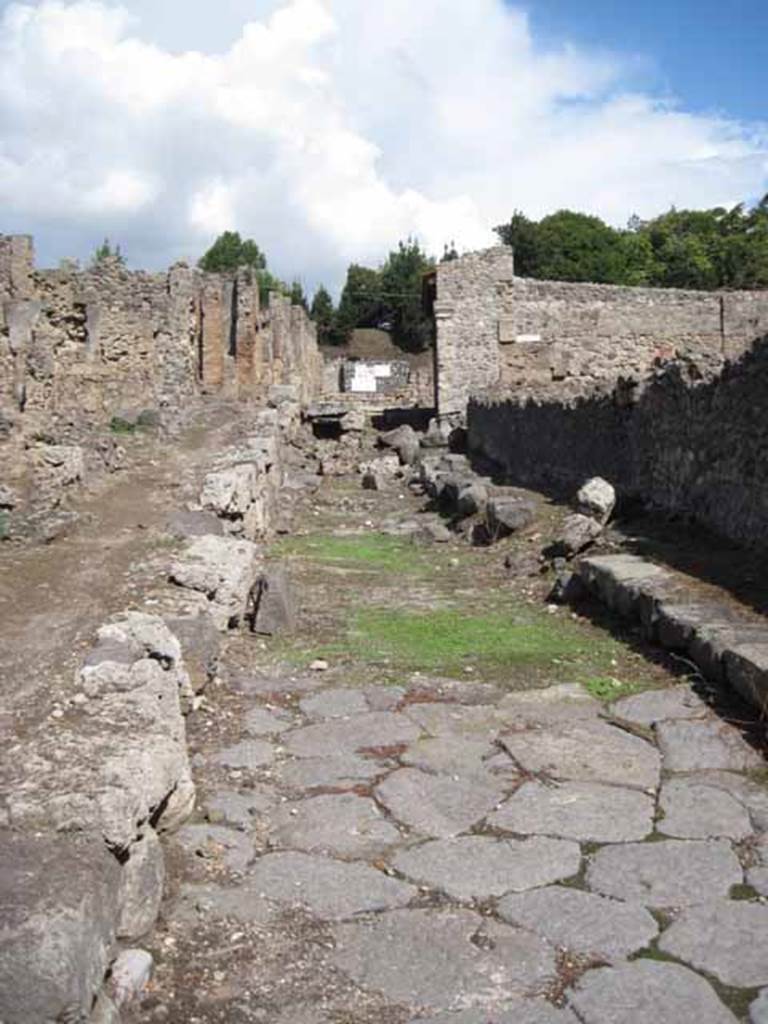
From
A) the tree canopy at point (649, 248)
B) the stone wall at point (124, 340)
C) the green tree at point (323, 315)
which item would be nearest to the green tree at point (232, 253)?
the green tree at point (323, 315)

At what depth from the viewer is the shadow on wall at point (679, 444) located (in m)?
7.57

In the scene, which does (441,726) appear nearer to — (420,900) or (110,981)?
(420,900)

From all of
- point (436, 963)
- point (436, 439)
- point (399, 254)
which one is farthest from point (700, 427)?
point (399, 254)

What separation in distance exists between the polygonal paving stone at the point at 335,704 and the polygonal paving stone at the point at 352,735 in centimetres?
10

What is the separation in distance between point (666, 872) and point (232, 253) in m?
68.1

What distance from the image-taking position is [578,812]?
3902 mm

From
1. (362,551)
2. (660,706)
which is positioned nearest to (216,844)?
(660,706)

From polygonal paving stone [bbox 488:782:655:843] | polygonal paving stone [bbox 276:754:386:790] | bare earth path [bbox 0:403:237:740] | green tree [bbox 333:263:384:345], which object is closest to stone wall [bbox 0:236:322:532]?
bare earth path [bbox 0:403:237:740]

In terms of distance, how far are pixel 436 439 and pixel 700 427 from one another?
12766 millimetres

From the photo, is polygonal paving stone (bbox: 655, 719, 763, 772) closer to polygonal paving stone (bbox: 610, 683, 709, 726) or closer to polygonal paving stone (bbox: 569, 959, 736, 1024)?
polygonal paving stone (bbox: 610, 683, 709, 726)

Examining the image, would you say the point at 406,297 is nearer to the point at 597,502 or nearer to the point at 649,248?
the point at 649,248

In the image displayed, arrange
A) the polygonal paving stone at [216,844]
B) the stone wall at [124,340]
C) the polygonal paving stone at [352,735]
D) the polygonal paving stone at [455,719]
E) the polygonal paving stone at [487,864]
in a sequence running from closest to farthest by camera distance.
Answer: the polygonal paving stone at [487,864], the polygonal paving stone at [216,844], the polygonal paving stone at [352,735], the polygonal paving stone at [455,719], the stone wall at [124,340]

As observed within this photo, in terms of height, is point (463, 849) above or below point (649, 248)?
below

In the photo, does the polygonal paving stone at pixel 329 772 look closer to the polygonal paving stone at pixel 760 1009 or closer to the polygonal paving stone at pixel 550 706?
the polygonal paving stone at pixel 550 706
